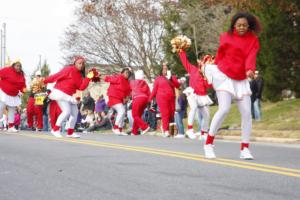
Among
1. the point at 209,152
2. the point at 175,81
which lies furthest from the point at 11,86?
the point at 209,152

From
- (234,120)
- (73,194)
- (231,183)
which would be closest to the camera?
(73,194)

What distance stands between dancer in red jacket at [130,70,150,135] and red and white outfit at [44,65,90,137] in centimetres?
356

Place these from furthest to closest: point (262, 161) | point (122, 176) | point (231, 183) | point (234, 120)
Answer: point (234, 120), point (262, 161), point (122, 176), point (231, 183)

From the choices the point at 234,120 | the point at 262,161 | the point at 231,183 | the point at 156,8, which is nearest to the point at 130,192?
the point at 231,183

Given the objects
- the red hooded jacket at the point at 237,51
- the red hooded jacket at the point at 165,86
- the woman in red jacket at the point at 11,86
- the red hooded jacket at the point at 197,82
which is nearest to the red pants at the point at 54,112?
the woman in red jacket at the point at 11,86

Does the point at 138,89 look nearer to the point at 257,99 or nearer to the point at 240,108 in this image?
the point at 257,99

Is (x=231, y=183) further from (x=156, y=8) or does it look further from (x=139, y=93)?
(x=156, y=8)

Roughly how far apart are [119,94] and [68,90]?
3.76 metres

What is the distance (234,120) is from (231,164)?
16.0m

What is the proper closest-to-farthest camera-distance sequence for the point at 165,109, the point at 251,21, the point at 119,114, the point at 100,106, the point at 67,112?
the point at 251,21, the point at 67,112, the point at 165,109, the point at 119,114, the point at 100,106

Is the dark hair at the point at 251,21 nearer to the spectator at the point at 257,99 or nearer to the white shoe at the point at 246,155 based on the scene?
the white shoe at the point at 246,155

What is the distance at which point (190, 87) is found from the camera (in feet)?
55.6

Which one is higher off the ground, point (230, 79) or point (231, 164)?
point (230, 79)

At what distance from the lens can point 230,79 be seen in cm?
922
